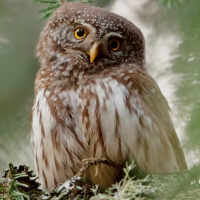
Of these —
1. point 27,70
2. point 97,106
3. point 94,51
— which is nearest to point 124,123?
point 97,106

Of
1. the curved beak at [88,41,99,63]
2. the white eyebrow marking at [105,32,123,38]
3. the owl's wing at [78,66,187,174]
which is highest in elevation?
the white eyebrow marking at [105,32,123,38]

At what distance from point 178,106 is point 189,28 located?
25 centimetres

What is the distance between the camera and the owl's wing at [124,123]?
9.00 feet

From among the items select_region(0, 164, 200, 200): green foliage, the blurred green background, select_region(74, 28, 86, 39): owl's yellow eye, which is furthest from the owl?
select_region(0, 164, 200, 200): green foliage

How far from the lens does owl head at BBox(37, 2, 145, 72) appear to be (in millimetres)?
3139

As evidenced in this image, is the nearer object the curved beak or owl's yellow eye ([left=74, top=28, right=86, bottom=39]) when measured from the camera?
the curved beak

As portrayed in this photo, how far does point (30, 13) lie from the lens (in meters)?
3.65

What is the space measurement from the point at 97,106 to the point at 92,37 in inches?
24.9

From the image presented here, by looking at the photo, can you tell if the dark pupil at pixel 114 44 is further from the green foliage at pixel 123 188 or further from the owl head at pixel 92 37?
the green foliage at pixel 123 188

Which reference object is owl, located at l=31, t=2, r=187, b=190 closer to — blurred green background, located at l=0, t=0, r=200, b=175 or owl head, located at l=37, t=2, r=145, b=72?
owl head, located at l=37, t=2, r=145, b=72

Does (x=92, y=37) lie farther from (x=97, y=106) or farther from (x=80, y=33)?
(x=97, y=106)

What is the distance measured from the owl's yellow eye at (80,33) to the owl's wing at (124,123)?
0.42 m

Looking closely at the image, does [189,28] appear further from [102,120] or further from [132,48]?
[132,48]

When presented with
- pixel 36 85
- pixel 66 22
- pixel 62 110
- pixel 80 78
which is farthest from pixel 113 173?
pixel 66 22
